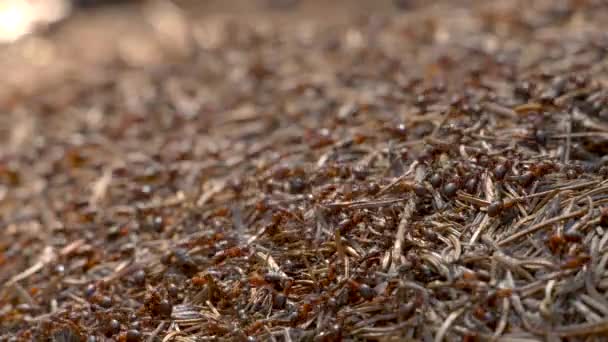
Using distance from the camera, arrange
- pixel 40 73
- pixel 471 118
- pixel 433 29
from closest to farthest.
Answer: pixel 471 118 < pixel 433 29 < pixel 40 73

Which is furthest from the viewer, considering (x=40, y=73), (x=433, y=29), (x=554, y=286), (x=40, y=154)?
(x=40, y=73)

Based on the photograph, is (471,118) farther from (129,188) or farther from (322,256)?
(129,188)

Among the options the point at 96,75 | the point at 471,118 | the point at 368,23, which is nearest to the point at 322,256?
the point at 471,118

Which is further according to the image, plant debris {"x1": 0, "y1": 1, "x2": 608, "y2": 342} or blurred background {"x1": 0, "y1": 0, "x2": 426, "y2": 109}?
blurred background {"x1": 0, "y1": 0, "x2": 426, "y2": 109}

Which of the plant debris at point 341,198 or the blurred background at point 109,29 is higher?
the blurred background at point 109,29

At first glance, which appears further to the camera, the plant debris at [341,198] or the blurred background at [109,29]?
the blurred background at [109,29]

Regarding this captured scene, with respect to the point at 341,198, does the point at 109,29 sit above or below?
above

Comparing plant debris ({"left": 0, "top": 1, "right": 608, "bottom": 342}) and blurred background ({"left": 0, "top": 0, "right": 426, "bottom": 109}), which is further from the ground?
blurred background ({"left": 0, "top": 0, "right": 426, "bottom": 109})

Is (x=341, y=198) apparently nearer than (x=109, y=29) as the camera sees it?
Yes
